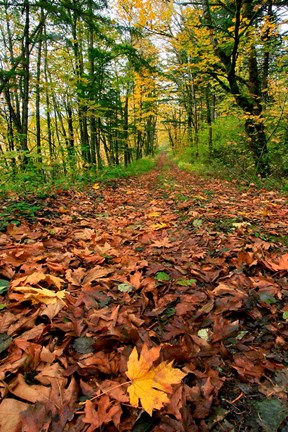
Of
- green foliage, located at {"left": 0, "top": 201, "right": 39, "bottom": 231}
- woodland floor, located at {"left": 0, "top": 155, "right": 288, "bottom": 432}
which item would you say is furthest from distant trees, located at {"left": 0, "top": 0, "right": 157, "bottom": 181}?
woodland floor, located at {"left": 0, "top": 155, "right": 288, "bottom": 432}

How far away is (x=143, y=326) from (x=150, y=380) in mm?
462

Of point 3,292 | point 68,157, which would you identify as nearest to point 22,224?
point 3,292

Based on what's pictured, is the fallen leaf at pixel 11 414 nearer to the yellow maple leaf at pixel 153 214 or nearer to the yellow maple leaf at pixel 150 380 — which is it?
the yellow maple leaf at pixel 150 380

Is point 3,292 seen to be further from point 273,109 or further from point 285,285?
point 273,109

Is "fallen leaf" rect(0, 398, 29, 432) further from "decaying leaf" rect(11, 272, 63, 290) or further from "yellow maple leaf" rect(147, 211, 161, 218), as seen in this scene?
"yellow maple leaf" rect(147, 211, 161, 218)

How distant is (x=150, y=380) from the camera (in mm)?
1096

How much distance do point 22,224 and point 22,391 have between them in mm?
2340

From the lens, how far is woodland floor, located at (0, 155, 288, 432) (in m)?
1.02

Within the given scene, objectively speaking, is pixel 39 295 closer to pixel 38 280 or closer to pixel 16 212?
pixel 38 280

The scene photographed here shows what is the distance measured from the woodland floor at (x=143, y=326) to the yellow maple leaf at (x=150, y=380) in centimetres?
5

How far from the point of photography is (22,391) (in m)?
1.06

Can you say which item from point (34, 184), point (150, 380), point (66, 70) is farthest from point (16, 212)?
point (66, 70)

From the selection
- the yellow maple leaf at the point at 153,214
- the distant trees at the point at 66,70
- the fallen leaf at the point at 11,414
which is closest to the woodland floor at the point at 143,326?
the fallen leaf at the point at 11,414

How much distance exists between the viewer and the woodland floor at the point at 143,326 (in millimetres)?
1022
